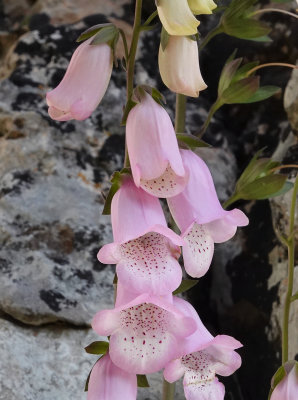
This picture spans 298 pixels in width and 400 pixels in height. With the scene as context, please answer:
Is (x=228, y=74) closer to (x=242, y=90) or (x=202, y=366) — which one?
(x=242, y=90)

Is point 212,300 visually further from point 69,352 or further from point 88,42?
point 88,42

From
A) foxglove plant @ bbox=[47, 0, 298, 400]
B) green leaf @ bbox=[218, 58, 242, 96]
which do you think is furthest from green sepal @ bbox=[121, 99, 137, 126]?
green leaf @ bbox=[218, 58, 242, 96]

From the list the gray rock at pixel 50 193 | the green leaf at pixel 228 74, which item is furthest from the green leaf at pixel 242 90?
the gray rock at pixel 50 193

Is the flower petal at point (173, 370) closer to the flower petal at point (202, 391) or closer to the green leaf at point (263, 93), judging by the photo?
the flower petal at point (202, 391)

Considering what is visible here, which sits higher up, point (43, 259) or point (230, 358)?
point (230, 358)

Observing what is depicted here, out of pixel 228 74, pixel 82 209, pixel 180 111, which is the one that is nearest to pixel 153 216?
pixel 180 111

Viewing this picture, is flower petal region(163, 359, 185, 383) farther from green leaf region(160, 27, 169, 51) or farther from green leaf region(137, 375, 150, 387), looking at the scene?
green leaf region(160, 27, 169, 51)

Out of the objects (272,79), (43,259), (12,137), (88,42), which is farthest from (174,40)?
(272,79)
